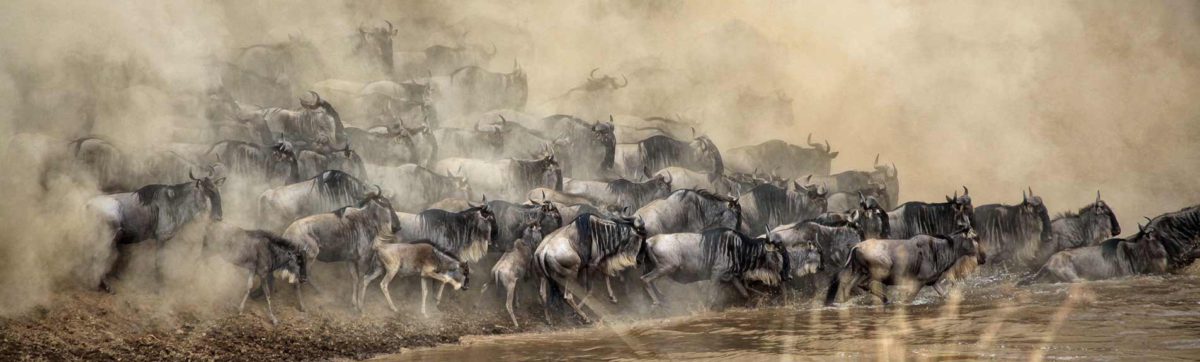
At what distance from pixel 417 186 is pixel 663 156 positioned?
15.9ft

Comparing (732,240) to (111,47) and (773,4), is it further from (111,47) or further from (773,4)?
(773,4)

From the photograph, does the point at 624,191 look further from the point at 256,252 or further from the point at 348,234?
the point at 256,252

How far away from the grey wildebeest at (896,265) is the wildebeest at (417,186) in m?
5.23

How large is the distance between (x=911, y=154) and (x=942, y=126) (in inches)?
66.9

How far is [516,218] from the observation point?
570 inches

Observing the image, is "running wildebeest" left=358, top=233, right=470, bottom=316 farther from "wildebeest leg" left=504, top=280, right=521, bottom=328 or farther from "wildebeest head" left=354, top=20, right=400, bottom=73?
"wildebeest head" left=354, top=20, right=400, bottom=73

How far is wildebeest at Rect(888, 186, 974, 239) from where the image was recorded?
52.5ft

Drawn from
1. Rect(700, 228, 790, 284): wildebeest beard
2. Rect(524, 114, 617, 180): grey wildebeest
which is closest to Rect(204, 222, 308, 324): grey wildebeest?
Rect(700, 228, 790, 284): wildebeest beard

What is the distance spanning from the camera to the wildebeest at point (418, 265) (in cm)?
1269

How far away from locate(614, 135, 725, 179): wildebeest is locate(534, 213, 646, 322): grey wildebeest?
16.0 feet

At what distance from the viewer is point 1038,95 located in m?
28.0

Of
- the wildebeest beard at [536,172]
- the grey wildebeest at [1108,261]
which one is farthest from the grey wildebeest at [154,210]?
the grey wildebeest at [1108,261]

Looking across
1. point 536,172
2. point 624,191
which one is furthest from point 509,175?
point 624,191

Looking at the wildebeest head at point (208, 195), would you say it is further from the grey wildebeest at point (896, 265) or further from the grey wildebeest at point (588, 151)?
the grey wildebeest at point (896, 265)
